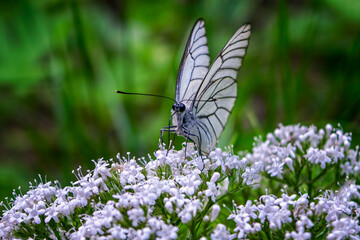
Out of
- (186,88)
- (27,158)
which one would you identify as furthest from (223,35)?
(27,158)

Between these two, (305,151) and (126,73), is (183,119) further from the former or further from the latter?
(126,73)

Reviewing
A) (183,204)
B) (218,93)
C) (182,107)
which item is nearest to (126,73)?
(218,93)

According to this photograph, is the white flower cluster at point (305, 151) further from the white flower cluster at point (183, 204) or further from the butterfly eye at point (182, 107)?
the butterfly eye at point (182, 107)

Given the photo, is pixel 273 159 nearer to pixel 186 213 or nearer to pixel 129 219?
pixel 186 213

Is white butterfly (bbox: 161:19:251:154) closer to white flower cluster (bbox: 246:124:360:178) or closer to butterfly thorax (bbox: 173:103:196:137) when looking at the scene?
butterfly thorax (bbox: 173:103:196:137)

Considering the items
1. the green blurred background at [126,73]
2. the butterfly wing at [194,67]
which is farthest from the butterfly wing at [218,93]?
the green blurred background at [126,73]

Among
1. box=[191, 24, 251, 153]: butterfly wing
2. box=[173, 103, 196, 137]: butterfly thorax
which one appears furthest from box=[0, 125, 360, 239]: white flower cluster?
box=[191, 24, 251, 153]: butterfly wing
